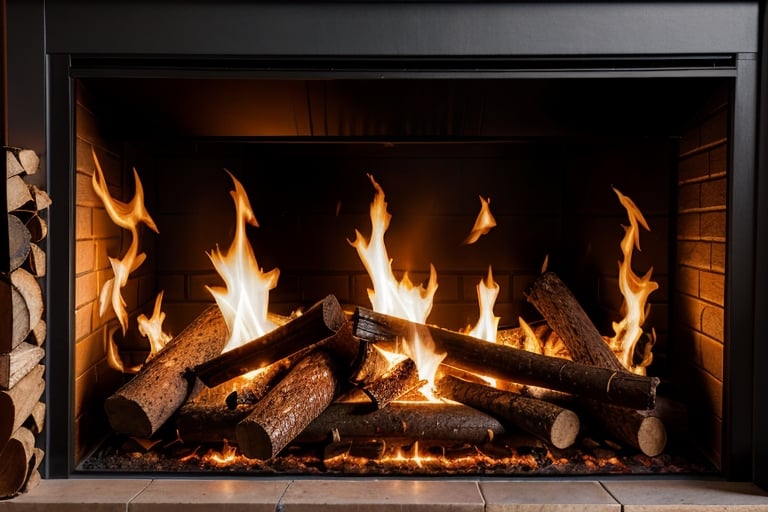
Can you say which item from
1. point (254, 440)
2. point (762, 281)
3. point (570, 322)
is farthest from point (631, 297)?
point (254, 440)

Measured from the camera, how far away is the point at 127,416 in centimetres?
155

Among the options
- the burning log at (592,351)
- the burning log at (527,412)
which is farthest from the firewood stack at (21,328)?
the burning log at (592,351)

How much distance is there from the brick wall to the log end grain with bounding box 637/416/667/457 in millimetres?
127

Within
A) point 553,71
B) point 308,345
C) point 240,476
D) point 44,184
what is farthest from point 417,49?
point 240,476

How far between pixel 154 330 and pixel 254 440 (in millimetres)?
673

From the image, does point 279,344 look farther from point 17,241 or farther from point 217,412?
point 17,241

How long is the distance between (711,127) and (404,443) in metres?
1.08

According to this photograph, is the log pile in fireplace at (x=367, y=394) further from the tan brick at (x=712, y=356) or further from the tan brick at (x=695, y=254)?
the tan brick at (x=695, y=254)

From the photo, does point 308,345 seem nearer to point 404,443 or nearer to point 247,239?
point 404,443

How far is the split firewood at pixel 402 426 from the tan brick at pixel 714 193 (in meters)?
0.74

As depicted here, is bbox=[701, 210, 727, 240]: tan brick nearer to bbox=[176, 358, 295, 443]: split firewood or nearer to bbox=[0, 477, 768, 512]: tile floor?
bbox=[0, 477, 768, 512]: tile floor

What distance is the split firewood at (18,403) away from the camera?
1.34m

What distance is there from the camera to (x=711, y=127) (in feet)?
5.33

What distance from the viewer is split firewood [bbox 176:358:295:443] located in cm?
161
